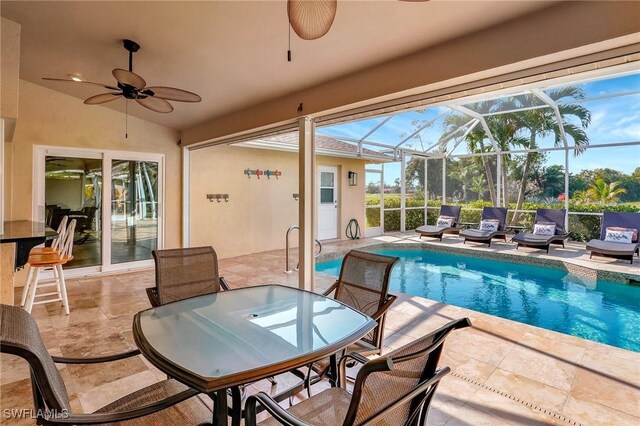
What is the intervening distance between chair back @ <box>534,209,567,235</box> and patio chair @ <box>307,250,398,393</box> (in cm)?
824

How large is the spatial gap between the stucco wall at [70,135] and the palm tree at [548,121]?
9351mm

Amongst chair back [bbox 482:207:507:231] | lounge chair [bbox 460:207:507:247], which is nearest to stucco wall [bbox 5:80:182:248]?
lounge chair [bbox 460:207:507:247]

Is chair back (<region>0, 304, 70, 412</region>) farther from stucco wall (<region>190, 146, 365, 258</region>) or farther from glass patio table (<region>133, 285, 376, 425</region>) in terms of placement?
stucco wall (<region>190, 146, 365, 258</region>)

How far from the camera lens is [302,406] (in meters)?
1.61

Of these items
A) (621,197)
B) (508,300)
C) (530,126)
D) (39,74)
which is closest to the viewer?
(39,74)

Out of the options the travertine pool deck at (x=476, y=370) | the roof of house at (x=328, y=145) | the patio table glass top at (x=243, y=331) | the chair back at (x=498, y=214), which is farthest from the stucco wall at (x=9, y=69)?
the chair back at (x=498, y=214)

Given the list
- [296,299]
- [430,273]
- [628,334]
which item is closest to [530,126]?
[430,273]

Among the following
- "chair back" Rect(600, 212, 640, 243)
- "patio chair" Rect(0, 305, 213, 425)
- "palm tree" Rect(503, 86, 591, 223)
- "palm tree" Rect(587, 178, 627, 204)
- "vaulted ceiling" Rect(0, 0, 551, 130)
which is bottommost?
"patio chair" Rect(0, 305, 213, 425)

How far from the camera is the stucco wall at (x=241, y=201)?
7289mm

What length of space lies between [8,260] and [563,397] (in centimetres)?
478

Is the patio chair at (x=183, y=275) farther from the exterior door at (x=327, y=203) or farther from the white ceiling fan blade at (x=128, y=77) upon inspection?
the exterior door at (x=327, y=203)

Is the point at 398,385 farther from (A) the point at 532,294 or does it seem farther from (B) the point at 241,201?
(B) the point at 241,201

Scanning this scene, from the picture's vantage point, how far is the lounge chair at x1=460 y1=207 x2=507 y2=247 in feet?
29.5

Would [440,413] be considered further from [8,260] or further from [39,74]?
[39,74]
